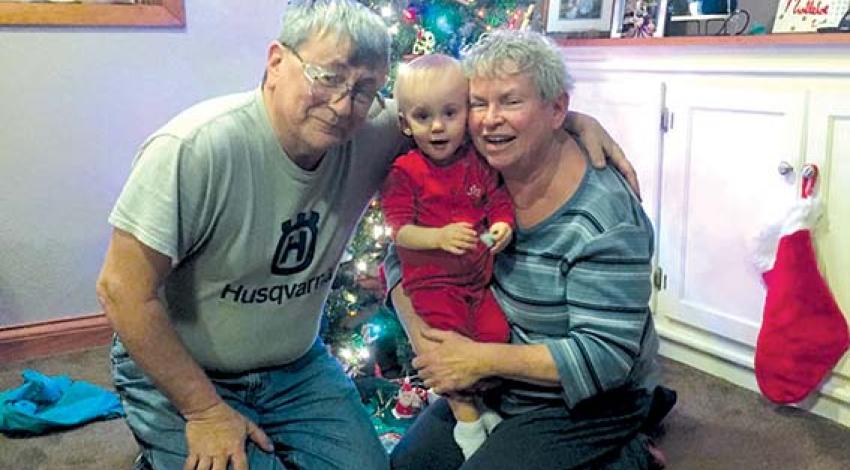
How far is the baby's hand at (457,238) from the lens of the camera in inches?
62.9

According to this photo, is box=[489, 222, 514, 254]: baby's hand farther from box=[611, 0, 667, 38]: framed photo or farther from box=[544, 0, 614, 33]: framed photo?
box=[544, 0, 614, 33]: framed photo

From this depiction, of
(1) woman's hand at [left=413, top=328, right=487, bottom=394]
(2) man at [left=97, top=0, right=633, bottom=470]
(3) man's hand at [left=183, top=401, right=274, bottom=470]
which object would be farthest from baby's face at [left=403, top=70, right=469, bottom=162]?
(3) man's hand at [left=183, top=401, right=274, bottom=470]

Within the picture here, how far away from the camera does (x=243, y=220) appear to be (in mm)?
1568

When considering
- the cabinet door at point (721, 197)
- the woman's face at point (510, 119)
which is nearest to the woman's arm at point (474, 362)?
the woman's face at point (510, 119)

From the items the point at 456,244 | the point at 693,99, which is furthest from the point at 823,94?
the point at 456,244

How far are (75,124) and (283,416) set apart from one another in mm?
1644

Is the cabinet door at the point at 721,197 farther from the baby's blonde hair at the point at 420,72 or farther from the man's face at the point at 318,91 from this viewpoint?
the man's face at the point at 318,91

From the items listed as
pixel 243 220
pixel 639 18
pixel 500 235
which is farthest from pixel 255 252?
pixel 639 18

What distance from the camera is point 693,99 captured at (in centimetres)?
265

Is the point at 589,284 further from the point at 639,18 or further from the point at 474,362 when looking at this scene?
the point at 639,18

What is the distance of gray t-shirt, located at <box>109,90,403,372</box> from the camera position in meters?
1.45

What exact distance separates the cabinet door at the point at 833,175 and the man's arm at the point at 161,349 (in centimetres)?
156

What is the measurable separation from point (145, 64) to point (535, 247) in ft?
6.25

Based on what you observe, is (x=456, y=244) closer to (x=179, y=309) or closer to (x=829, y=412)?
(x=179, y=309)
